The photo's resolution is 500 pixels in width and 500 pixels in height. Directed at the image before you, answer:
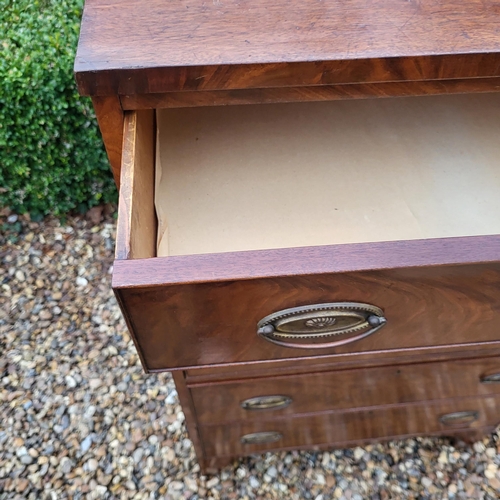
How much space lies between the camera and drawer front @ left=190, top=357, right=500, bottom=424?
2.31 ft

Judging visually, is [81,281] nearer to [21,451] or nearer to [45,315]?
[45,315]

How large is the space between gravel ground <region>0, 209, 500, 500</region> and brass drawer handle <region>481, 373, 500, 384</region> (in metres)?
0.33

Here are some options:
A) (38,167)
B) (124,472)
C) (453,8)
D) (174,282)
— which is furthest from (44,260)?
(453,8)

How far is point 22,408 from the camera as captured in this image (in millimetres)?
1076

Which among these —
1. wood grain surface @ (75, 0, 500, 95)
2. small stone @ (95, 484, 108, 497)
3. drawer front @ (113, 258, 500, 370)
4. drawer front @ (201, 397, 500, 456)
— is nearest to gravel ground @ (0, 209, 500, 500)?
small stone @ (95, 484, 108, 497)

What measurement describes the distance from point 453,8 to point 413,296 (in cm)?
34

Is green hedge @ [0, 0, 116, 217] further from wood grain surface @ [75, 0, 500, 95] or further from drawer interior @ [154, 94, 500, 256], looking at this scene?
wood grain surface @ [75, 0, 500, 95]

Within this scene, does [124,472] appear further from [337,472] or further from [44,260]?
[44,260]

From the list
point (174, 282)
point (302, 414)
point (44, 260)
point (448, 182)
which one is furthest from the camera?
point (44, 260)

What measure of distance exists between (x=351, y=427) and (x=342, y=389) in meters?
0.18

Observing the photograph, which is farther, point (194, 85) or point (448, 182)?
point (448, 182)

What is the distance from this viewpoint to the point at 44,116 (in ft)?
3.51

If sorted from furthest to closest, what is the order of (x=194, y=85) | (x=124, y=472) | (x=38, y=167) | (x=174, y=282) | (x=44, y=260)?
(x=44, y=260) → (x=38, y=167) → (x=124, y=472) → (x=194, y=85) → (x=174, y=282)

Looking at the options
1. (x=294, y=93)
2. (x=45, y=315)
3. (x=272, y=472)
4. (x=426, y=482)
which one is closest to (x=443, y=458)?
(x=426, y=482)
